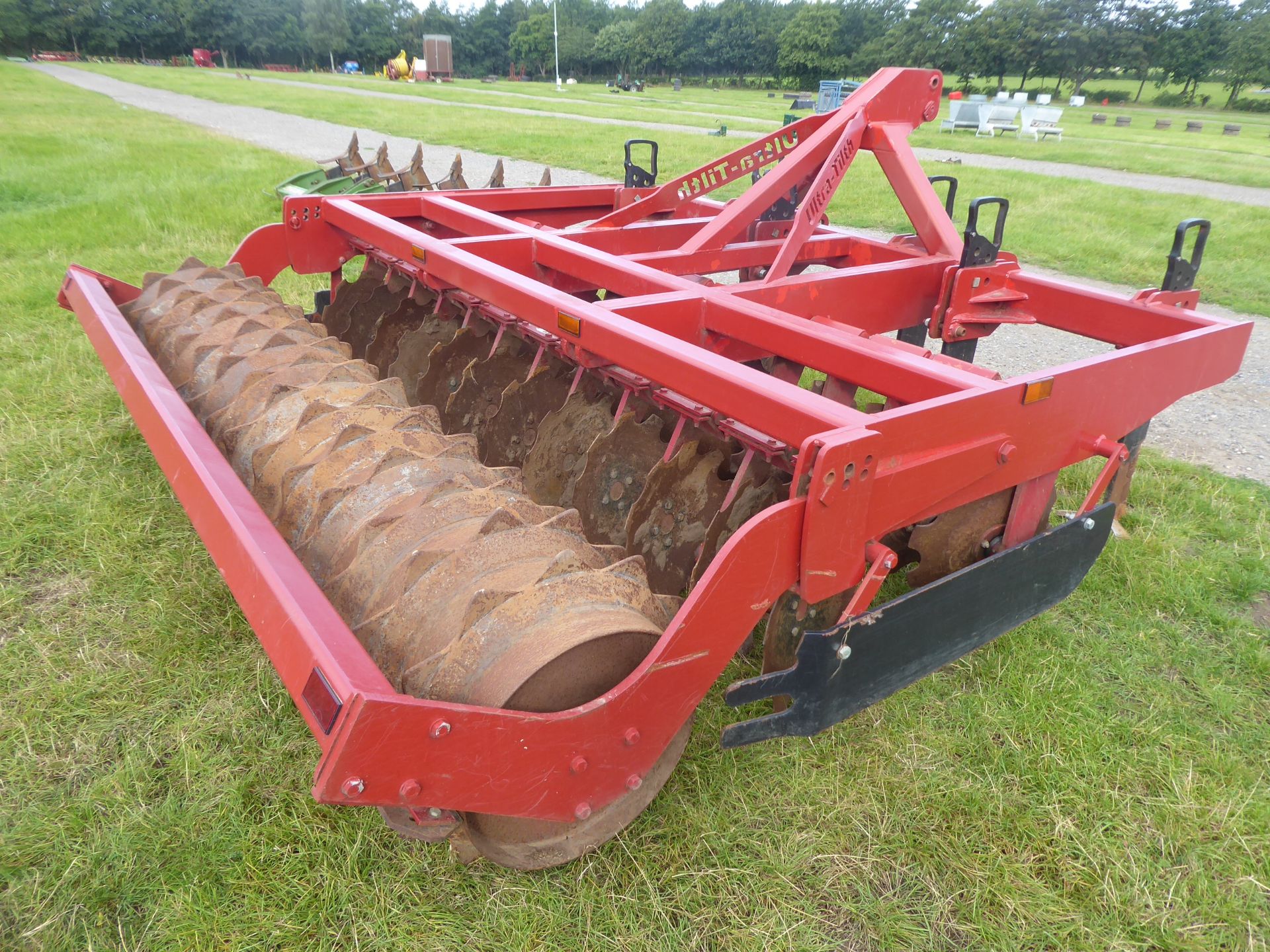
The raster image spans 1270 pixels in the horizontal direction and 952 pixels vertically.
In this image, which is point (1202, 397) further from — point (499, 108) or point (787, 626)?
point (499, 108)

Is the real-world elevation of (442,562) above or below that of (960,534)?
above

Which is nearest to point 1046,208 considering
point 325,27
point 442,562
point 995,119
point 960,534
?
point 960,534

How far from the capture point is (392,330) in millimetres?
3697

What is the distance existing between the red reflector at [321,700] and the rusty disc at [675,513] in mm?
1094

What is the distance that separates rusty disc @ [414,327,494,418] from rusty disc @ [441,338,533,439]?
12 centimetres

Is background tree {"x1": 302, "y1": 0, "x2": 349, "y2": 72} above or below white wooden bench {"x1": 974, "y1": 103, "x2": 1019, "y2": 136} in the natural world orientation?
above

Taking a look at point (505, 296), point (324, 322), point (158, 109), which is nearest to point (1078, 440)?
point (505, 296)

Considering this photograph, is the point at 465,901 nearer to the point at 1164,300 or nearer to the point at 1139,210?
the point at 1164,300

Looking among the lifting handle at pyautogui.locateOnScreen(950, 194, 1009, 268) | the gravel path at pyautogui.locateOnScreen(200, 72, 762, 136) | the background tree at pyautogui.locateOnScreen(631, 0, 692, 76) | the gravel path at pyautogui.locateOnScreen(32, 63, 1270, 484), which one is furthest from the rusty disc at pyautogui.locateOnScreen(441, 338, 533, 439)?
the background tree at pyautogui.locateOnScreen(631, 0, 692, 76)

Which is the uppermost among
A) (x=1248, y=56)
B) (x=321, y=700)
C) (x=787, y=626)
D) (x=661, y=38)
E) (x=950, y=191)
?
(x=661, y=38)

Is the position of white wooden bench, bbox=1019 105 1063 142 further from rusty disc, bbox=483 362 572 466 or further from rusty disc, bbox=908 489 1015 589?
rusty disc, bbox=908 489 1015 589

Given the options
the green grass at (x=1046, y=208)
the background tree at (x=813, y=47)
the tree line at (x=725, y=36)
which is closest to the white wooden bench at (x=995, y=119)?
the green grass at (x=1046, y=208)

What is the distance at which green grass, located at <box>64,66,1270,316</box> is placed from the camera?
7512 millimetres

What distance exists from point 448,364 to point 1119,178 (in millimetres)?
13409
